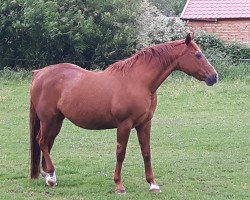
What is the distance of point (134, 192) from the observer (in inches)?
328

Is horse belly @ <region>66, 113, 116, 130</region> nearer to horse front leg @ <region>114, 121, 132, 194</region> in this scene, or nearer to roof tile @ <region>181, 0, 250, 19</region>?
horse front leg @ <region>114, 121, 132, 194</region>

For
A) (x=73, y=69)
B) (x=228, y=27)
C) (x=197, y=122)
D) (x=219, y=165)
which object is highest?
(x=73, y=69)

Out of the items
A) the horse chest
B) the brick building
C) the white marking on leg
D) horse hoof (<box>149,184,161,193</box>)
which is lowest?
the brick building

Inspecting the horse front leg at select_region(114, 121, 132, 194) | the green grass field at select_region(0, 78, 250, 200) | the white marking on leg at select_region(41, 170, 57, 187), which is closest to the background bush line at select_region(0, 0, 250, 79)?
the green grass field at select_region(0, 78, 250, 200)

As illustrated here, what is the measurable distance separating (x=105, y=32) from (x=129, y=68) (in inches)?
664

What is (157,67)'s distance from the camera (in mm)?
8242

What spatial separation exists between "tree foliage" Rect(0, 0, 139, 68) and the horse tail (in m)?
14.6

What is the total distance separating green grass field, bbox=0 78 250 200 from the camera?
841cm

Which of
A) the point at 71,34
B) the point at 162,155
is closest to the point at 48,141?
the point at 162,155

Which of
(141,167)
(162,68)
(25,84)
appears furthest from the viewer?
(25,84)

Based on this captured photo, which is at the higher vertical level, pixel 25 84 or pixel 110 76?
pixel 110 76

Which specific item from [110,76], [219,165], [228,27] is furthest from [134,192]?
[228,27]

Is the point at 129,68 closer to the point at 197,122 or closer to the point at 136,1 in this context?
the point at 197,122

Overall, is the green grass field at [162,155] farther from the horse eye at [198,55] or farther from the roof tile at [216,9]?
the roof tile at [216,9]
